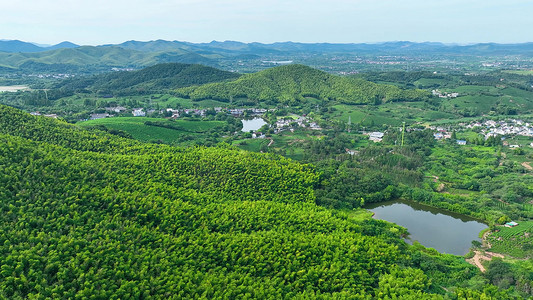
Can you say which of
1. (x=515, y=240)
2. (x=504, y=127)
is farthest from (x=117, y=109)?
(x=504, y=127)

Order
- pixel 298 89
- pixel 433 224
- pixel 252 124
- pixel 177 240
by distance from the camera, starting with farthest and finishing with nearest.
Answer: pixel 298 89, pixel 252 124, pixel 433 224, pixel 177 240

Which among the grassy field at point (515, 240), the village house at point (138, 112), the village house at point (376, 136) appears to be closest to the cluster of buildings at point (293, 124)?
the village house at point (376, 136)

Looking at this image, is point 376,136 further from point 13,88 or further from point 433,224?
point 13,88

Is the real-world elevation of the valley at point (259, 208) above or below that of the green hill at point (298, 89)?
below

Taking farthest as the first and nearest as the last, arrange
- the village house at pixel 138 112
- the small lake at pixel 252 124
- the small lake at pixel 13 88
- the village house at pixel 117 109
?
the small lake at pixel 13 88 → the village house at pixel 117 109 → the village house at pixel 138 112 → the small lake at pixel 252 124

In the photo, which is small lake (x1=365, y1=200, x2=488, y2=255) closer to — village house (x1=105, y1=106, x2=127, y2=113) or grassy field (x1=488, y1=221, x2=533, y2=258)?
grassy field (x1=488, y1=221, x2=533, y2=258)

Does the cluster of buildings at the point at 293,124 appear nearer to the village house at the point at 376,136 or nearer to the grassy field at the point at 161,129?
the village house at the point at 376,136

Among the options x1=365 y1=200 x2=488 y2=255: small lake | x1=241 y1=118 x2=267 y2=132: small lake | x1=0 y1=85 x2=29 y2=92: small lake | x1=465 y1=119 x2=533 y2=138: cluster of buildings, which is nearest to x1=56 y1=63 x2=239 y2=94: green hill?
x1=0 y1=85 x2=29 y2=92: small lake
